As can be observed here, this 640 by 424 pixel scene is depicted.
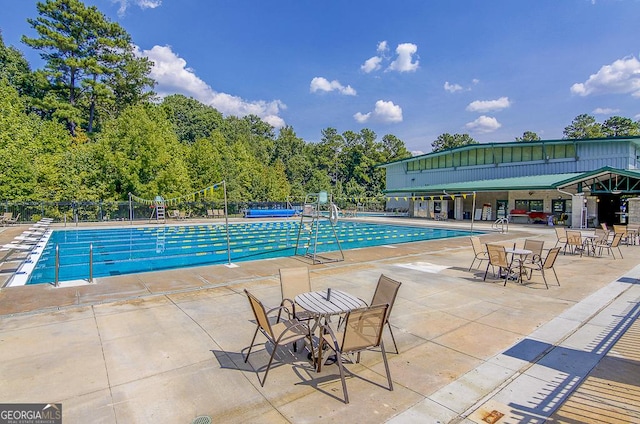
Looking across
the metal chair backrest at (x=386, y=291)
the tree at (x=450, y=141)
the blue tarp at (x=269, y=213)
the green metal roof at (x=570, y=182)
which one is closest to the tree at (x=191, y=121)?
the blue tarp at (x=269, y=213)

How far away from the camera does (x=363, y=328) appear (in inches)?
126

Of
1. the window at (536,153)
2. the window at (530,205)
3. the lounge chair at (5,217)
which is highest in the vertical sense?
the window at (536,153)

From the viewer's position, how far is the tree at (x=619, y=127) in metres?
60.5

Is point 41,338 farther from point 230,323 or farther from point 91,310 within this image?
point 230,323

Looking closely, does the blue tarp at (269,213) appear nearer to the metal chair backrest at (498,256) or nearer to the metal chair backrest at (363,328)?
the metal chair backrest at (498,256)

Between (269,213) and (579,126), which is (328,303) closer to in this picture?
(269,213)

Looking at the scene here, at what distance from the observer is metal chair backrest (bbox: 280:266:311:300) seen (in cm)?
461

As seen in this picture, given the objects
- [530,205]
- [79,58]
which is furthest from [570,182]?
[79,58]

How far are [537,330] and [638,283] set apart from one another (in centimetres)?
496

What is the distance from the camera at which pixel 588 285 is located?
7426 millimetres

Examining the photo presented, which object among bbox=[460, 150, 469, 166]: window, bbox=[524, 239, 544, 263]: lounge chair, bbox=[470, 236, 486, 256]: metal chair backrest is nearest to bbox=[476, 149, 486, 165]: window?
bbox=[460, 150, 469, 166]: window

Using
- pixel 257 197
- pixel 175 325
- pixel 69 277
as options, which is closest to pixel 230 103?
pixel 257 197

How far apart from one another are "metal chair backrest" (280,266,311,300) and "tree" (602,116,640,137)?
77.2 meters

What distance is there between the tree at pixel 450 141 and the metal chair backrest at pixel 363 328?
2826 inches
